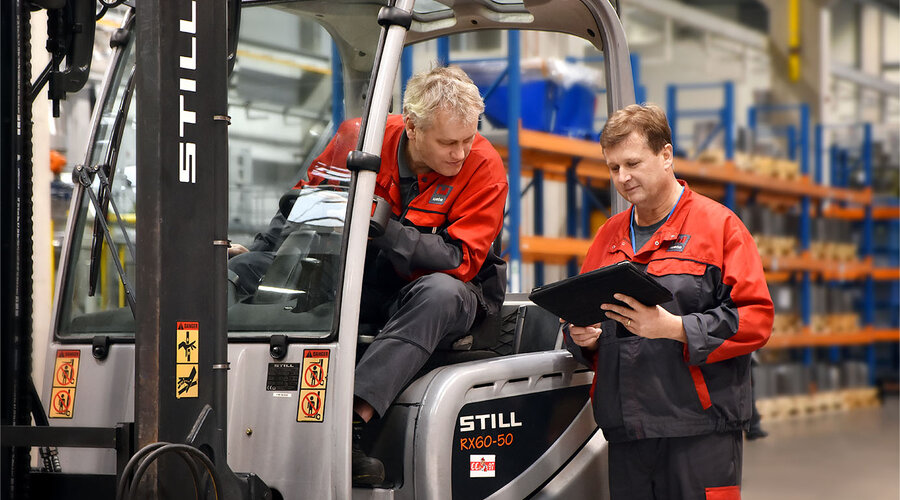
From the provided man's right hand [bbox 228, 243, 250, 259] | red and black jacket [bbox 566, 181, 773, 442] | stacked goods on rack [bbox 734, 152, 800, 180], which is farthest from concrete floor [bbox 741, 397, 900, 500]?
man's right hand [bbox 228, 243, 250, 259]

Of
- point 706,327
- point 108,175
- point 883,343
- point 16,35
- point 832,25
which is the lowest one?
point 883,343

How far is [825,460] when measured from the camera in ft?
27.9

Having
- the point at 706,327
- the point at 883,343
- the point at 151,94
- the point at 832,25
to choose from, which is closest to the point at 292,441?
the point at 151,94

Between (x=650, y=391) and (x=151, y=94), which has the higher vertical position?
(x=151, y=94)

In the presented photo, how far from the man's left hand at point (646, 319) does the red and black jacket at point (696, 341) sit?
36mm

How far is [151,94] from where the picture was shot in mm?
2697

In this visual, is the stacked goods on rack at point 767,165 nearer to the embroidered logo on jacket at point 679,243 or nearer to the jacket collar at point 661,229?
the jacket collar at point 661,229

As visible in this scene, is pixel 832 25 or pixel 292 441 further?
pixel 832 25

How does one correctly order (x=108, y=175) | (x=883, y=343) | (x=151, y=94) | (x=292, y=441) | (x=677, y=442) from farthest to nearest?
1. (x=883, y=343)
2. (x=108, y=175)
3. (x=677, y=442)
4. (x=292, y=441)
5. (x=151, y=94)

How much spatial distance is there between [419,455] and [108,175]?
1.40m

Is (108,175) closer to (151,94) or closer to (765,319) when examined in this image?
(151,94)

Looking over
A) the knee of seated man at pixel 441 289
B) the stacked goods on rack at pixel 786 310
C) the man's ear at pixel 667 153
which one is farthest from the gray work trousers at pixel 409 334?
the stacked goods on rack at pixel 786 310

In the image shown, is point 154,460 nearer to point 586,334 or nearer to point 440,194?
point 440,194

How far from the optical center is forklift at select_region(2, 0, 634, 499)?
107 inches
